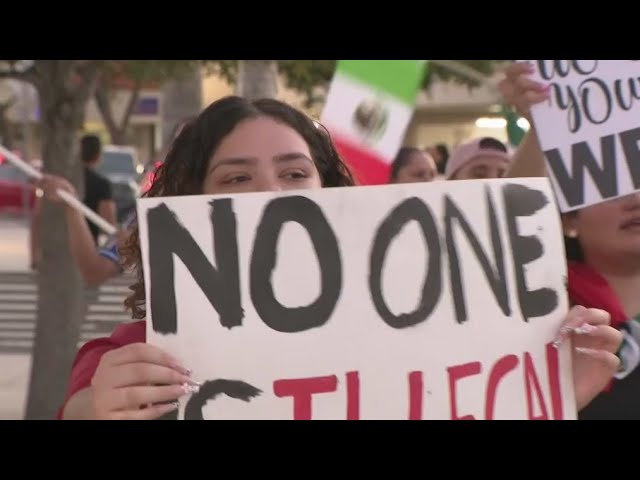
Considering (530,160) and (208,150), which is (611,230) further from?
(208,150)

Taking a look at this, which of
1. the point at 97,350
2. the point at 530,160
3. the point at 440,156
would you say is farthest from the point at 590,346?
the point at 440,156

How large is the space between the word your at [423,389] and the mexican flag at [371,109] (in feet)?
8.24

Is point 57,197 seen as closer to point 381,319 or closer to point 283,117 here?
point 283,117

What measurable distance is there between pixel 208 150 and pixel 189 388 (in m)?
0.65

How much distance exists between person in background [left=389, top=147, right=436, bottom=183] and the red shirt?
3.56 metres

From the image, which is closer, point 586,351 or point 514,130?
point 586,351

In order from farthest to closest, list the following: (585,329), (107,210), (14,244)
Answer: (14,244) < (107,210) < (585,329)

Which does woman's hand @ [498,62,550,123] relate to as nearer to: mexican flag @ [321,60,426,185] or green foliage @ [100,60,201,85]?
mexican flag @ [321,60,426,185]

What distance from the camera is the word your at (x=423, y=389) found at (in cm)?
191

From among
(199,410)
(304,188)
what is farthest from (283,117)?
(199,410)

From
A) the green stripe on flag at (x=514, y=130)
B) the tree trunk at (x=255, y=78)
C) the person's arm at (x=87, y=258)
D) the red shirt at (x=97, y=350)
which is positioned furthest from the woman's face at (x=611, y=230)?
the tree trunk at (x=255, y=78)

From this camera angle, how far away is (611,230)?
2.98 m

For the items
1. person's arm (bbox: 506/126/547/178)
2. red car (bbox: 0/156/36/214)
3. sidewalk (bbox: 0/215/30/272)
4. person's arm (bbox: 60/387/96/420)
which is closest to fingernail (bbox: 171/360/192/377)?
person's arm (bbox: 60/387/96/420)

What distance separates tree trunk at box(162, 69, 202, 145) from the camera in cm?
1309
